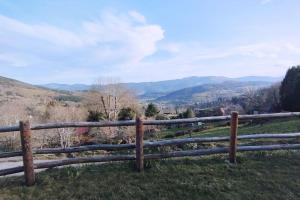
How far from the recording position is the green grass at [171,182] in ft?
25.3

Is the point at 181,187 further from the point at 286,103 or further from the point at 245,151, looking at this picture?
the point at 286,103

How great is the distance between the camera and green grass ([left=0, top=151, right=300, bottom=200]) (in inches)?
303

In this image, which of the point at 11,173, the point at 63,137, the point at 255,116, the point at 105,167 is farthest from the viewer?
the point at 63,137

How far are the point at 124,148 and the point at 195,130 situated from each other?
42657 millimetres

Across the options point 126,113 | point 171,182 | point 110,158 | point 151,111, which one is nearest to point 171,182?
point 171,182

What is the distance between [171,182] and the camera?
322 inches

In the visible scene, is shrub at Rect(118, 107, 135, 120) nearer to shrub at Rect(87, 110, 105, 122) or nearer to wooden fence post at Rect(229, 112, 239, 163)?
shrub at Rect(87, 110, 105, 122)

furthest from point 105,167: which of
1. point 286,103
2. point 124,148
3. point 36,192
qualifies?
point 286,103

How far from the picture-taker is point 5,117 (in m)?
53.3

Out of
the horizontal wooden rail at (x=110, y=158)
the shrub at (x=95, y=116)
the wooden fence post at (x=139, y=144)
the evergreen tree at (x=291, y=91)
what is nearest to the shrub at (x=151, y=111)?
the shrub at (x=95, y=116)

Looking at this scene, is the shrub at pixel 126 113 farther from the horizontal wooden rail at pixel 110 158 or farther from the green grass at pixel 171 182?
the green grass at pixel 171 182

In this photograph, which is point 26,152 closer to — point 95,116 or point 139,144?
point 139,144

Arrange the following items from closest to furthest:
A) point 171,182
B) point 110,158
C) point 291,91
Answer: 1. point 171,182
2. point 110,158
3. point 291,91

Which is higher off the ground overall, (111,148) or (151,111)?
(111,148)
